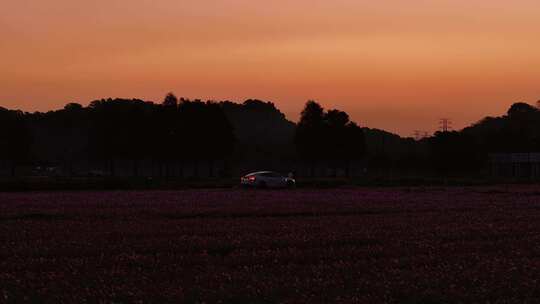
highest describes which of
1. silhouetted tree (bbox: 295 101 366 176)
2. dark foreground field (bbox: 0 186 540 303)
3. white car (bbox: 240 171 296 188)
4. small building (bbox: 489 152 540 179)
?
silhouetted tree (bbox: 295 101 366 176)

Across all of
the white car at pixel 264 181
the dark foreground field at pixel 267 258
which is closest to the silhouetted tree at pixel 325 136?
the white car at pixel 264 181

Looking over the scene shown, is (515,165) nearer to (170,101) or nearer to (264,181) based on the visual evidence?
(170,101)

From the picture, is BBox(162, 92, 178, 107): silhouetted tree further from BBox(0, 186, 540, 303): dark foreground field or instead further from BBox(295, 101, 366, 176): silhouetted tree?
BBox(0, 186, 540, 303): dark foreground field

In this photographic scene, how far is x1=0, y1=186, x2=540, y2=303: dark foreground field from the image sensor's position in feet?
43.2

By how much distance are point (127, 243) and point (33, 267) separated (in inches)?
172

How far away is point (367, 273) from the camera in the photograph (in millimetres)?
15344

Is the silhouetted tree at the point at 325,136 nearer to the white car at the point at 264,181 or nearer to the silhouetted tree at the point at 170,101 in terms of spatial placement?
the silhouetted tree at the point at 170,101

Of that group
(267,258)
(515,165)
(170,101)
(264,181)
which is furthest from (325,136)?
(267,258)

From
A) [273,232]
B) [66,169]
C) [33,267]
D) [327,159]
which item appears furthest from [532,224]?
[66,169]

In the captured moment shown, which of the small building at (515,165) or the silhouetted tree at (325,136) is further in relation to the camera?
the small building at (515,165)

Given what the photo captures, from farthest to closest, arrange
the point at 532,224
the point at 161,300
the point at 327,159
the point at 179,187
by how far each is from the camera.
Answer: the point at 327,159 < the point at 179,187 < the point at 532,224 < the point at 161,300

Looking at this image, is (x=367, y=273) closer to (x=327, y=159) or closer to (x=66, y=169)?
(x=327, y=159)

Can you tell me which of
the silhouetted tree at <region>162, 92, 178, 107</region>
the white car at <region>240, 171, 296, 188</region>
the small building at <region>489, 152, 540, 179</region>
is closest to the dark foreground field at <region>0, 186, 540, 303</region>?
the white car at <region>240, 171, 296, 188</region>

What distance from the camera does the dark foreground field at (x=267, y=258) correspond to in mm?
13164
